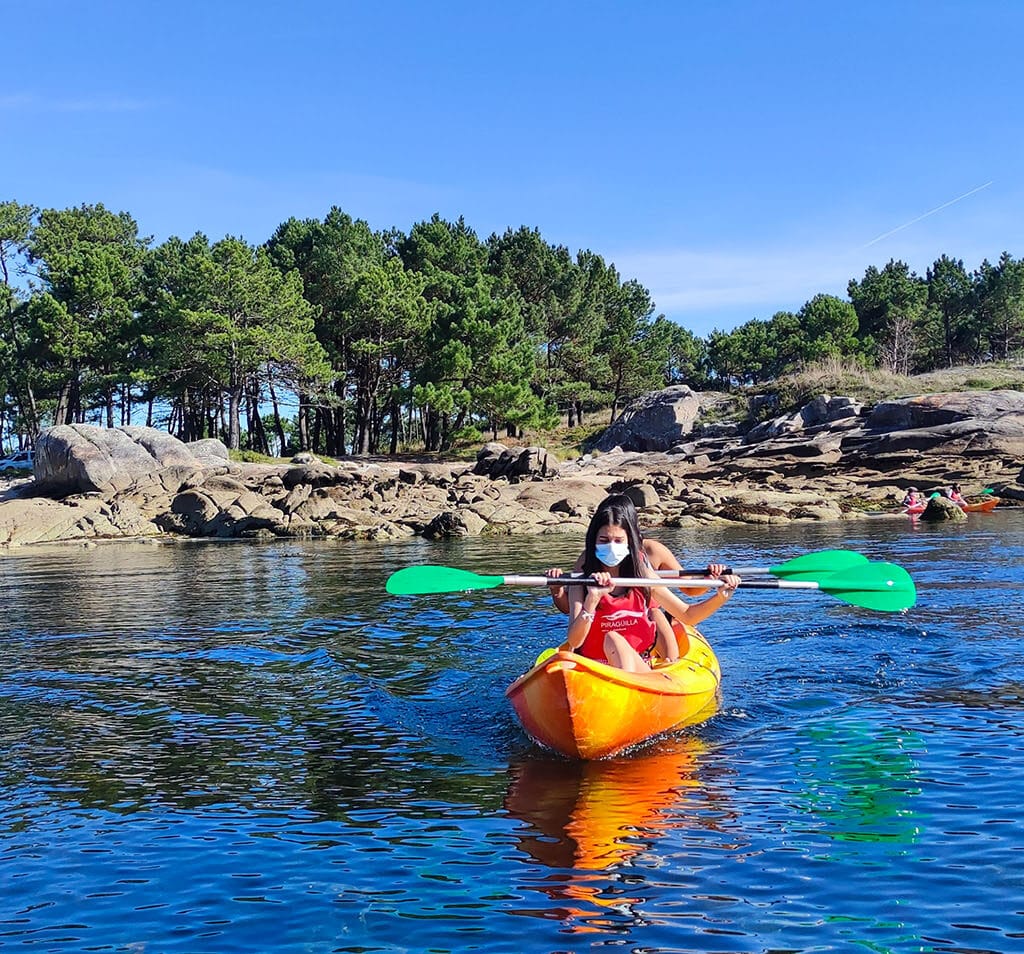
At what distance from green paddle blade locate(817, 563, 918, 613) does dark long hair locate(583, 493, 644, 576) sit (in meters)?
1.73

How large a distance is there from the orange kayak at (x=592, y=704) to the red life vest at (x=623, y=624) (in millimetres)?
475

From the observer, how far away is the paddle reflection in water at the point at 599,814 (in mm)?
4004

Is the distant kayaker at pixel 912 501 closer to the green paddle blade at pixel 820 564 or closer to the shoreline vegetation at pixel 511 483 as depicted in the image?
the shoreline vegetation at pixel 511 483

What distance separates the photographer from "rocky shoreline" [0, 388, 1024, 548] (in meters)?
25.5

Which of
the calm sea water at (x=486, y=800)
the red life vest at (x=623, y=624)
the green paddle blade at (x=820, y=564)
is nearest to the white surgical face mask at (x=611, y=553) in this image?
the red life vest at (x=623, y=624)

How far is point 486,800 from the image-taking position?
206 inches

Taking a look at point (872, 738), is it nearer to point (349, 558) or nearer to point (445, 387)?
point (349, 558)

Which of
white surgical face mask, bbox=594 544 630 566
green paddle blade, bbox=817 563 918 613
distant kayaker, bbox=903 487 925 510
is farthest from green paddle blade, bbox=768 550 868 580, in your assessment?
distant kayaker, bbox=903 487 925 510

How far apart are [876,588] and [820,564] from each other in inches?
33.4

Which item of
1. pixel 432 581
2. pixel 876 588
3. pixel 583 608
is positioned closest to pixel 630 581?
pixel 583 608

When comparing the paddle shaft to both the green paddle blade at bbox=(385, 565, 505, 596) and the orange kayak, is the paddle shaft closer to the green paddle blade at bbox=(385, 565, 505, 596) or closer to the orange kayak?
the green paddle blade at bbox=(385, 565, 505, 596)

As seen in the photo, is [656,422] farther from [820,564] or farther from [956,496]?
[820,564]

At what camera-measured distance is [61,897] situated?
4.10m

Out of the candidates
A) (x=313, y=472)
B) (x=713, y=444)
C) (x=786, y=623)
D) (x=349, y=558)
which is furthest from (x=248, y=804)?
(x=713, y=444)
